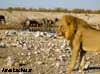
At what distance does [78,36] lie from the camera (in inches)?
476

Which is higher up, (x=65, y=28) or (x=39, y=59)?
(x=65, y=28)

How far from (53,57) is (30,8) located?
2309 inches

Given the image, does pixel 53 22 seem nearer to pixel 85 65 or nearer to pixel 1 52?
pixel 1 52

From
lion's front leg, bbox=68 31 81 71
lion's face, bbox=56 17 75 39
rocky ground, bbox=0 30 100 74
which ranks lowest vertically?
rocky ground, bbox=0 30 100 74

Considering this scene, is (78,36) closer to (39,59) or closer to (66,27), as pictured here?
(66,27)

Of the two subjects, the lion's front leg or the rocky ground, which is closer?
the lion's front leg

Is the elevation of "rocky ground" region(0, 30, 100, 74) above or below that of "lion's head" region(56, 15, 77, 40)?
below

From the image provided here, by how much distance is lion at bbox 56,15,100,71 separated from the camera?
38.5 feet

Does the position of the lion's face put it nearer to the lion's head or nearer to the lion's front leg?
the lion's head

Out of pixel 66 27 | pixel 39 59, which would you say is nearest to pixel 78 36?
pixel 66 27

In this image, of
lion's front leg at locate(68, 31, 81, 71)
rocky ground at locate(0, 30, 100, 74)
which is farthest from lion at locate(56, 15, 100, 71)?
rocky ground at locate(0, 30, 100, 74)

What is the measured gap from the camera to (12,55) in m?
14.9

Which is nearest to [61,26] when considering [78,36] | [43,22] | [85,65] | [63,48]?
[78,36]

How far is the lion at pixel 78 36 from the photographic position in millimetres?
11734
